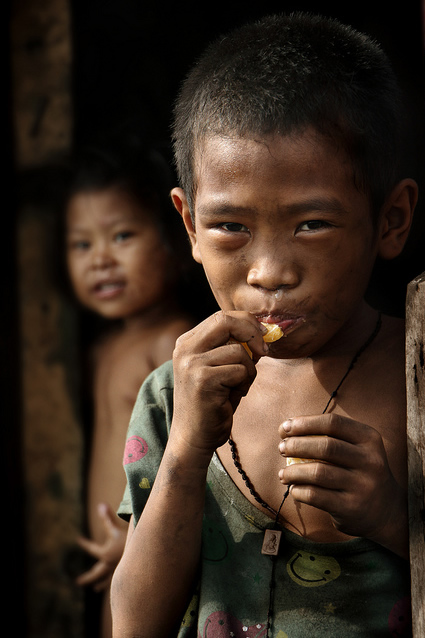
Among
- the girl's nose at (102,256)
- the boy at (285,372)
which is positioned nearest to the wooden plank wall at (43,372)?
the girl's nose at (102,256)

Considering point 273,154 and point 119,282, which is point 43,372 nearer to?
point 119,282

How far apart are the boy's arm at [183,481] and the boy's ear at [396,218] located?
1.18 feet

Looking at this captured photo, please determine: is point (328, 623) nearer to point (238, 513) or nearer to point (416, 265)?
point (238, 513)

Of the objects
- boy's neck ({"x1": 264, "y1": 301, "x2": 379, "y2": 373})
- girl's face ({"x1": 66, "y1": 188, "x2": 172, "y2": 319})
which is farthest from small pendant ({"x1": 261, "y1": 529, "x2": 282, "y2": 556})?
girl's face ({"x1": 66, "y1": 188, "x2": 172, "y2": 319})

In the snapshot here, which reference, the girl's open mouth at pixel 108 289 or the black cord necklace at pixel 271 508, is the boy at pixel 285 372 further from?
the girl's open mouth at pixel 108 289

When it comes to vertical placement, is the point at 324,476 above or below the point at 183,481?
above

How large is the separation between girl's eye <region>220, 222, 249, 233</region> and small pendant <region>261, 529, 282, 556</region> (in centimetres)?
62

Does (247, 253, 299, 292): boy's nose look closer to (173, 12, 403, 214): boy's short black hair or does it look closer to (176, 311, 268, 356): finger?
(176, 311, 268, 356): finger

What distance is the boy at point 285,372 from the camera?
1.42 m

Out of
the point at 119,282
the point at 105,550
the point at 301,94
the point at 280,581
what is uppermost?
the point at 301,94

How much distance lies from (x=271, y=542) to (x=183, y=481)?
23 cm

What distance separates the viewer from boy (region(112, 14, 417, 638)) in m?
1.42

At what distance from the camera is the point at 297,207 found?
141 cm

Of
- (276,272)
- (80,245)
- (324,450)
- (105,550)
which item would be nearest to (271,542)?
(324,450)
